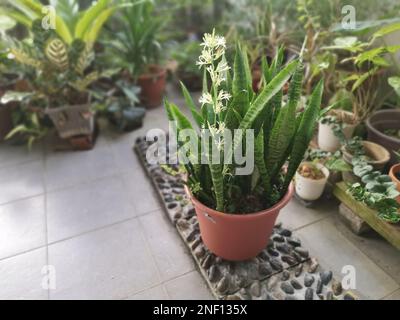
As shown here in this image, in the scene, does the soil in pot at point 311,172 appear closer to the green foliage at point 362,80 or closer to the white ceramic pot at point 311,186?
the white ceramic pot at point 311,186

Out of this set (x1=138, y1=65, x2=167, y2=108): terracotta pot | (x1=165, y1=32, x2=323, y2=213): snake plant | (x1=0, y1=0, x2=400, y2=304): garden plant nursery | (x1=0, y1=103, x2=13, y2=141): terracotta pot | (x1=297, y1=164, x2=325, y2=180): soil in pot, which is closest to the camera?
(x1=165, y1=32, x2=323, y2=213): snake plant

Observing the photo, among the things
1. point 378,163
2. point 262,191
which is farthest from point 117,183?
point 378,163

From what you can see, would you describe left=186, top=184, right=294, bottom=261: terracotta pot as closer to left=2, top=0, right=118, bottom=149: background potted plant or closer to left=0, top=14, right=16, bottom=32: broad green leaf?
left=2, top=0, right=118, bottom=149: background potted plant

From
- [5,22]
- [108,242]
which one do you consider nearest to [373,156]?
[108,242]

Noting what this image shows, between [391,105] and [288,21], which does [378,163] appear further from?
[288,21]

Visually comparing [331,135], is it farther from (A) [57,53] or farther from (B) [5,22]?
(B) [5,22]

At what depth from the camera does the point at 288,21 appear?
2410 millimetres

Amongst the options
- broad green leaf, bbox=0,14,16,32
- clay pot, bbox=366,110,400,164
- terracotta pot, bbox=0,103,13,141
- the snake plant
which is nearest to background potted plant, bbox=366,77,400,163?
clay pot, bbox=366,110,400,164

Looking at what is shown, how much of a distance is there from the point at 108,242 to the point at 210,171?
0.71 m

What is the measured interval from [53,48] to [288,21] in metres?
1.77

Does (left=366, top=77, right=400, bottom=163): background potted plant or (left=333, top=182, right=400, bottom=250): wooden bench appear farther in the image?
(left=366, top=77, right=400, bottom=163): background potted plant

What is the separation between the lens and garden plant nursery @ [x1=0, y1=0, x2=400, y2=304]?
108cm
